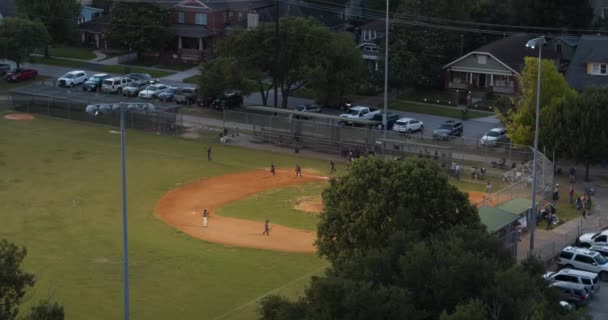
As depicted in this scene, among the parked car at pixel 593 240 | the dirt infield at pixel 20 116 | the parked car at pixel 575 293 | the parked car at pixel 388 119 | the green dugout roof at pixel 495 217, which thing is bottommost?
the parked car at pixel 575 293

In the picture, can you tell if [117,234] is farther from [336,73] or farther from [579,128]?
[336,73]

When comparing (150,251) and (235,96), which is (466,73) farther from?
(150,251)

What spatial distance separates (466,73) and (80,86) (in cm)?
3289

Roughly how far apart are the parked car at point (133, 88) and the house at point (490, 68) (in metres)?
25.4

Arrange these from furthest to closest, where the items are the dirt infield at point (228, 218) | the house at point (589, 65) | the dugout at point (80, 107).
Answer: the house at point (589, 65), the dugout at point (80, 107), the dirt infield at point (228, 218)

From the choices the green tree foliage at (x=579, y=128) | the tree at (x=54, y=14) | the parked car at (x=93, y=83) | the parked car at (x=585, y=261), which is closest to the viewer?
the parked car at (x=585, y=261)

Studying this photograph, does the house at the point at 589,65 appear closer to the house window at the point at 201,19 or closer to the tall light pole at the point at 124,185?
the house window at the point at 201,19

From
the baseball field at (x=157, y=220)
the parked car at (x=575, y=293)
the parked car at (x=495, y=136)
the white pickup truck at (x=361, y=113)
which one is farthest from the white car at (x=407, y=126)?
the parked car at (x=575, y=293)

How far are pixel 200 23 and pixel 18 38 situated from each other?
1675 cm

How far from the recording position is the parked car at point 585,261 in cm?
4969

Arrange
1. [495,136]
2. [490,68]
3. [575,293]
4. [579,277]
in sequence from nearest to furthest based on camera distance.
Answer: [575,293], [579,277], [495,136], [490,68]

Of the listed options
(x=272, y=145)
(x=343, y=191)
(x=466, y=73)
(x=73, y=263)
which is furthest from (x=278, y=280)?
(x=466, y=73)

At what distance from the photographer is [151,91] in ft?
293

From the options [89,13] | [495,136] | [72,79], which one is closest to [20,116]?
[72,79]
